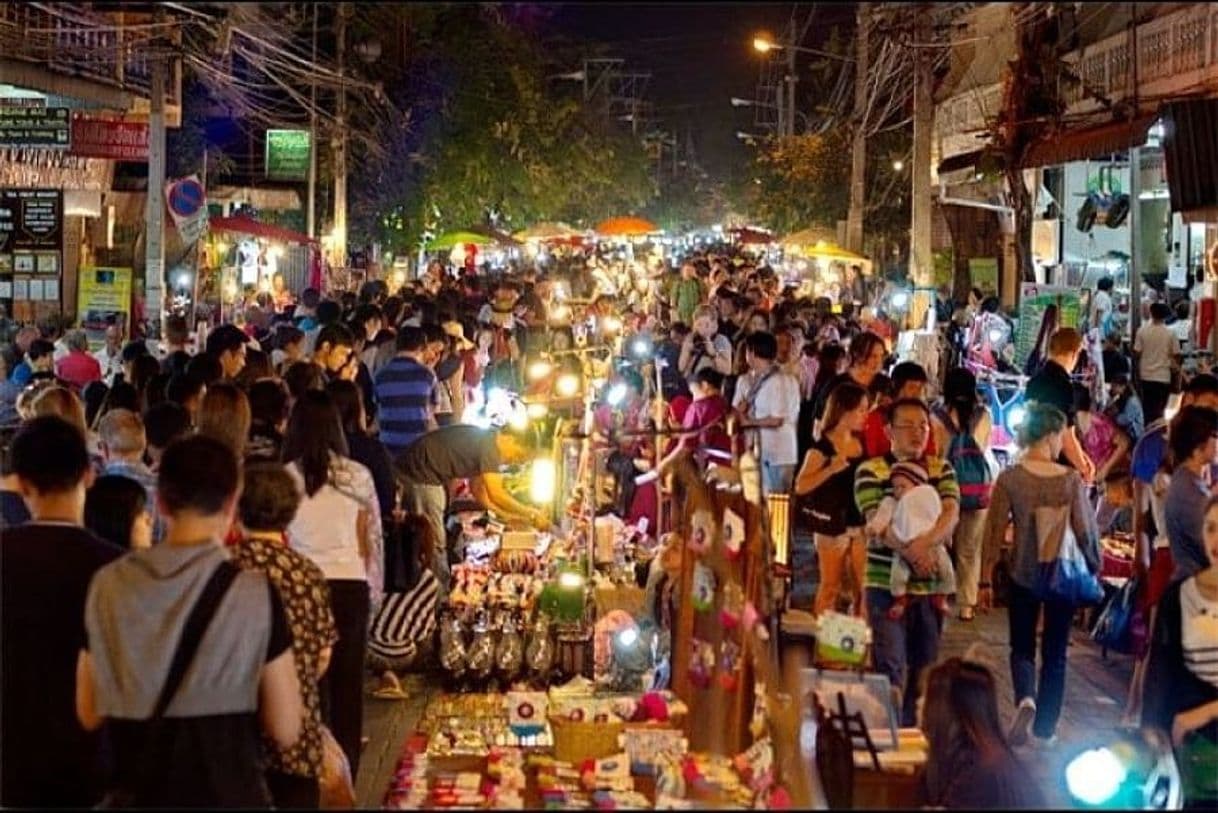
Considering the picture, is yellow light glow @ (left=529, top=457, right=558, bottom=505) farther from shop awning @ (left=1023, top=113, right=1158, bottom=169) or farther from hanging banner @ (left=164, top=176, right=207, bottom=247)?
hanging banner @ (left=164, top=176, right=207, bottom=247)

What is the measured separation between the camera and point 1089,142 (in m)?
17.9

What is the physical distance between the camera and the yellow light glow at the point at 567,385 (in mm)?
13438

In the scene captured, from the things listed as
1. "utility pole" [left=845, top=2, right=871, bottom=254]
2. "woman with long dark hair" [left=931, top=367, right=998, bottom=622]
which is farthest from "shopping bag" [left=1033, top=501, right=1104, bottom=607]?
"utility pole" [left=845, top=2, right=871, bottom=254]

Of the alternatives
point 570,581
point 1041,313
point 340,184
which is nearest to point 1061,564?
point 570,581

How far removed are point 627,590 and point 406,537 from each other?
1550 millimetres

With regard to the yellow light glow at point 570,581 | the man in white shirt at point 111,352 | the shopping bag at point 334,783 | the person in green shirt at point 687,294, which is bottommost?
the shopping bag at point 334,783

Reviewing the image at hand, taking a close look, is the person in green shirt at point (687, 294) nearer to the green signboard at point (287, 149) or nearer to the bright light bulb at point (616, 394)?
the green signboard at point (287, 149)

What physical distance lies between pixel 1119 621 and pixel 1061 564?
2.49m

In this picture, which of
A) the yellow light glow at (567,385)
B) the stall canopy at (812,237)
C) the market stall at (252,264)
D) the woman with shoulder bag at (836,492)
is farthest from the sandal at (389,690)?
the stall canopy at (812,237)

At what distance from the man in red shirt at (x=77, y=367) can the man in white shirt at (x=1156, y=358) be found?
10545mm

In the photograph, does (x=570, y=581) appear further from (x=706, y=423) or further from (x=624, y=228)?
(x=624, y=228)

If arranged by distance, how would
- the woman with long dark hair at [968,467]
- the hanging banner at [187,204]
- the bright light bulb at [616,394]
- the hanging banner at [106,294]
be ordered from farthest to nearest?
the hanging banner at [106,294], the hanging banner at [187,204], the bright light bulb at [616,394], the woman with long dark hair at [968,467]

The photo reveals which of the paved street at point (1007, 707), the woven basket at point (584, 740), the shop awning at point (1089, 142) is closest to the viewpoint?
the woven basket at point (584, 740)

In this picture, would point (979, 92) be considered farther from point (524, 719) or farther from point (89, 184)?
point (524, 719)
